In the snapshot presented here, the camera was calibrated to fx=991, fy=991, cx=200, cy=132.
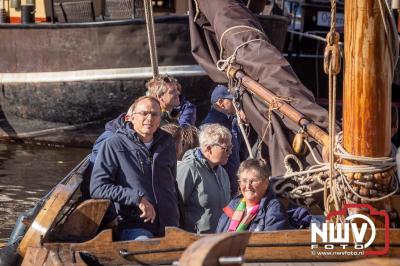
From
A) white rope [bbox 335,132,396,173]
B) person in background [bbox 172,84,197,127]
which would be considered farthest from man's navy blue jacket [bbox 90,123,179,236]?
person in background [bbox 172,84,197,127]

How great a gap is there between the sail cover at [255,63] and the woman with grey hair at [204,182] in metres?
0.32

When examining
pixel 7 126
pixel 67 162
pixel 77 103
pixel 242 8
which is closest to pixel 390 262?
pixel 242 8

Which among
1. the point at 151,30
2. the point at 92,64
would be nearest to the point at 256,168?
the point at 151,30

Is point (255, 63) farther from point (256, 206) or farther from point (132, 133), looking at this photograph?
point (256, 206)

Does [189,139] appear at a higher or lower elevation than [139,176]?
lower

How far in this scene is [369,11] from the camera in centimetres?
469

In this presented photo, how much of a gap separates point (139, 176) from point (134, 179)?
1.5 inches

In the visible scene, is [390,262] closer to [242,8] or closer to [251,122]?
[251,122]

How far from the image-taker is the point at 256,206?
5.20 m

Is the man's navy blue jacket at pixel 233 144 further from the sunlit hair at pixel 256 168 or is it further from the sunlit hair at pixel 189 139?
the sunlit hair at pixel 256 168

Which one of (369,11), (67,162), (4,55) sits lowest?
(67,162)

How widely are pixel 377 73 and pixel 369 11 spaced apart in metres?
0.30

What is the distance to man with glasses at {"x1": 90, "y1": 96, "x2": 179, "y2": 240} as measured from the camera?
545 centimetres

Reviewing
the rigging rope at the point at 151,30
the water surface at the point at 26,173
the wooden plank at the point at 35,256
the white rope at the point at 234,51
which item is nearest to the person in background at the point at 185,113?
the rigging rope at the point at 151,30
